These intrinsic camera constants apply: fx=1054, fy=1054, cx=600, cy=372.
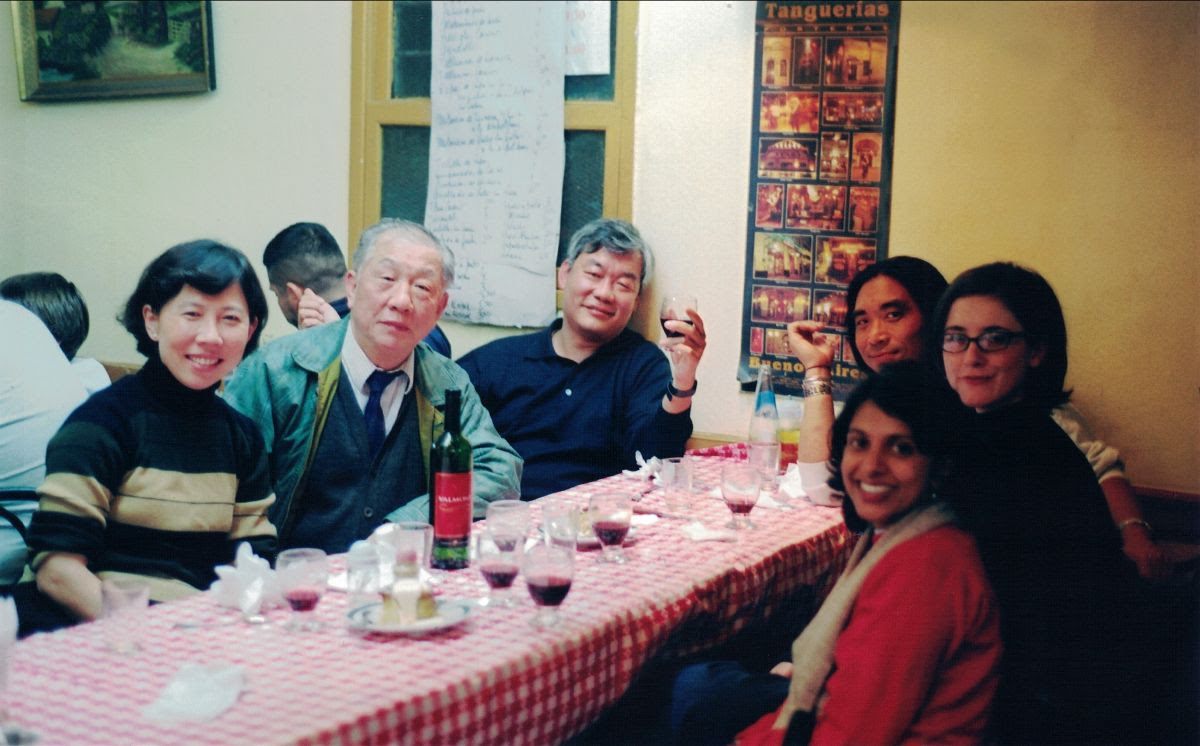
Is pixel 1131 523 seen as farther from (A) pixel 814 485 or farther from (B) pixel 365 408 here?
(B) pixel 365 408

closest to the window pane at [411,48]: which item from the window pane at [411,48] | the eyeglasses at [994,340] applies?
the window pane at [411,48]

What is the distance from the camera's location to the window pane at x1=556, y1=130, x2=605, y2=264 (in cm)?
358

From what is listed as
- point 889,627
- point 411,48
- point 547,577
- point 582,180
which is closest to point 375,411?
point 547,577

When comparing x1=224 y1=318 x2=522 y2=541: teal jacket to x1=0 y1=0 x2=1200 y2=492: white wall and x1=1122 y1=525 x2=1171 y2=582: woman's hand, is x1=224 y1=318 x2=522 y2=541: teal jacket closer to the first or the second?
x1=0 y1=0 x2=1200 y2=492: white wall

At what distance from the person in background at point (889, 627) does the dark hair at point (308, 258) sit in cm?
217

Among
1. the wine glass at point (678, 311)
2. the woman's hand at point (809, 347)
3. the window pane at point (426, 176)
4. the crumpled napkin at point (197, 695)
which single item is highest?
the window pane at point (426, 176)

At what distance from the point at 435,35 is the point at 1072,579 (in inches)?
114

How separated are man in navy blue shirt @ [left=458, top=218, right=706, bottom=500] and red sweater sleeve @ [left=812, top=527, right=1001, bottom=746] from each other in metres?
1.74

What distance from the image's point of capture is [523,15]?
3.62 meters

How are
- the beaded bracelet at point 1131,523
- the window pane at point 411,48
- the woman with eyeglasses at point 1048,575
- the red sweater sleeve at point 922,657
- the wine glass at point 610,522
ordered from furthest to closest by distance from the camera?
the window pane at point 411,48
the beaded bracelet at point 1131,523
the wine glass at point 610,522
the woman with eyeglasses at point 1048,575
the red sweater sleeve at point 922,657

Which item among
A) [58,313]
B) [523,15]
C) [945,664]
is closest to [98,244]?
[58,313]

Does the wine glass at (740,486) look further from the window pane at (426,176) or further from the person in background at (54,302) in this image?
the person in background at (54,302)

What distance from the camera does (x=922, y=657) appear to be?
4.82 ft

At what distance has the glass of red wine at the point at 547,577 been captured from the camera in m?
1.59
